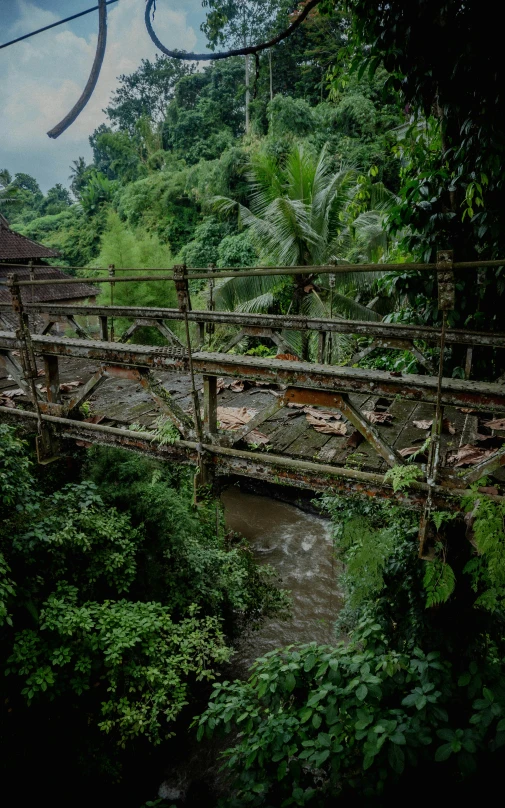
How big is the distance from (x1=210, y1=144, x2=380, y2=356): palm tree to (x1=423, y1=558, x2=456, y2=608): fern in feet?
23.3

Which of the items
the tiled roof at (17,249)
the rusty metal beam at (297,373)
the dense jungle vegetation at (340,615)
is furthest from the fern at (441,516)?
the tiled roof at (17,249)

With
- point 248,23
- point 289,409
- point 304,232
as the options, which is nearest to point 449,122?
point 289,409

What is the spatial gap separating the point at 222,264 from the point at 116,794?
56.8 ft

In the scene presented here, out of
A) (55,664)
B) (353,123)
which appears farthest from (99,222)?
(55,664)

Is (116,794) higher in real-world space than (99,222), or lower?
lower

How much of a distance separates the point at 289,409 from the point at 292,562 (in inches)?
217

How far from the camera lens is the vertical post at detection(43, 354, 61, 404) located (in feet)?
14.1

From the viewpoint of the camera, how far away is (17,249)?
16.8 m

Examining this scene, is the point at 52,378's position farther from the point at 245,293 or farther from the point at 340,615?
the point at 245,293

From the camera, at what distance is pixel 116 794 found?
221 inches

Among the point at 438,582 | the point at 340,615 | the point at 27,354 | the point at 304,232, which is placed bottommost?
the point at 340,615

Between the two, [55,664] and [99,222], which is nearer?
[55,664]

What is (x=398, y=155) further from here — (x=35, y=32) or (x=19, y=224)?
(x=19, y=224)

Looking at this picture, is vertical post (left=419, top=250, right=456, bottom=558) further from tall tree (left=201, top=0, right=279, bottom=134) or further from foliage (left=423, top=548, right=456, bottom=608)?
tall tree (left=201, top=0, right=279, bottom=134)
